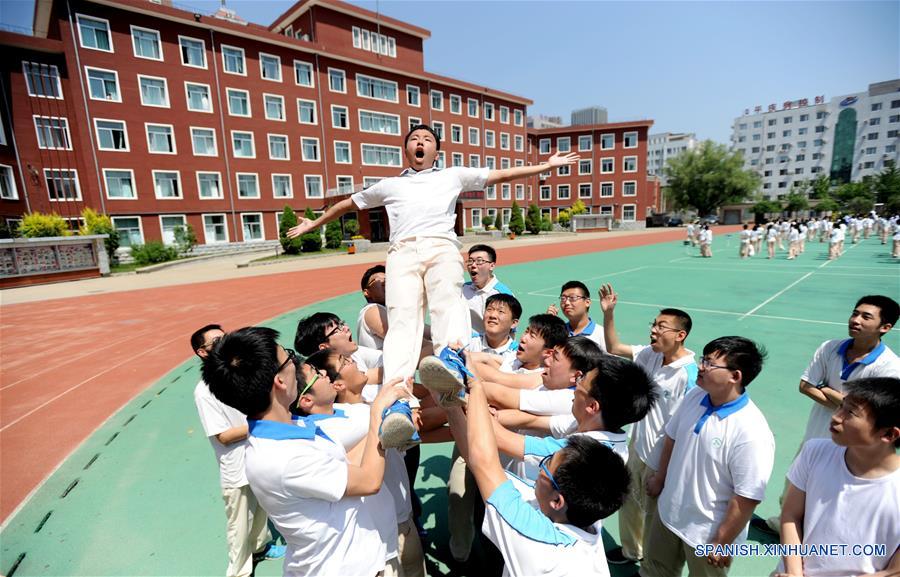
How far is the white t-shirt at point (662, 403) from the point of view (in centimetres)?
290

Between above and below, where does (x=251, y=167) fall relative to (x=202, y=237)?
above

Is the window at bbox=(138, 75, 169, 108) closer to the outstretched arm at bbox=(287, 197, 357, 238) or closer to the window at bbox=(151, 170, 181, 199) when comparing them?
the window at bbox=(151, 170, 181, 199)

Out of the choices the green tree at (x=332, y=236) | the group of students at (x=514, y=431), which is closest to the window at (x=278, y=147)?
the green tree at (x=332, y=236)

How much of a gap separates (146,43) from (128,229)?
453 inches

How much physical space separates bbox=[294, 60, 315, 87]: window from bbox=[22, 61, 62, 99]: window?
541 inches

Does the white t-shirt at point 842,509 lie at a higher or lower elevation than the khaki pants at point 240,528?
higher

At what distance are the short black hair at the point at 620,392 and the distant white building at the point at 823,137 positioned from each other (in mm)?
89651

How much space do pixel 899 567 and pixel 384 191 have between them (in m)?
3.34

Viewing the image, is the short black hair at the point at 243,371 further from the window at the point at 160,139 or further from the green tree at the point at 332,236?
the window at the point at 160,139

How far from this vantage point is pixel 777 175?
85500 millimetres

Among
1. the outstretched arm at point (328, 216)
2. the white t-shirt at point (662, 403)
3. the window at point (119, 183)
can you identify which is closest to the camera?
the white t-shirt at point (662, 403)

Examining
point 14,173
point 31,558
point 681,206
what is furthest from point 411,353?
point 681,206

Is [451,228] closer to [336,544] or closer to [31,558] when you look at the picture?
[336,544]

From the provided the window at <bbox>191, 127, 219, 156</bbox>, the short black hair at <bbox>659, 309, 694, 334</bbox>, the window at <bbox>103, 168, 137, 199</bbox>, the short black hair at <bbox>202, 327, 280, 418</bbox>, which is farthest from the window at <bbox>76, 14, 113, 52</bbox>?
the short black hair at <bbox>659, 309, 694, 334</bbox>
